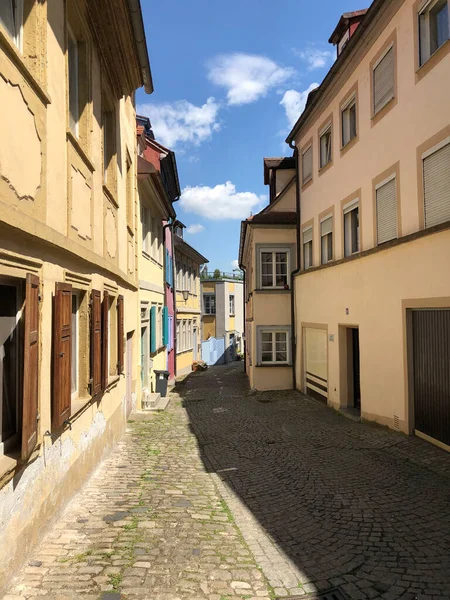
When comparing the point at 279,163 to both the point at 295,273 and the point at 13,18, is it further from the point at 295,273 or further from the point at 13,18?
the point at 13,18

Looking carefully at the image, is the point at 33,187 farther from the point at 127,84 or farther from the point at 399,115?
the point at 399,115

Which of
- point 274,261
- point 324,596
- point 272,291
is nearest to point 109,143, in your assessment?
point 324,596

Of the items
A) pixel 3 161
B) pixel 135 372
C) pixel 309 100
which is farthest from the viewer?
pixel 309 100

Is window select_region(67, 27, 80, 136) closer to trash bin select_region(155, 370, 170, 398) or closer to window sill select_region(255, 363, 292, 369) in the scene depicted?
trash bin select_region(155, 370, 170, 398)

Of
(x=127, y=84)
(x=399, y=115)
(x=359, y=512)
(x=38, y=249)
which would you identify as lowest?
(x=359, y=512)

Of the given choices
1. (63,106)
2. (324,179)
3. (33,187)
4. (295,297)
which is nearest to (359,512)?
(33,187)

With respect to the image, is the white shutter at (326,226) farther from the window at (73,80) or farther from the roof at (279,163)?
the window at (73,80)

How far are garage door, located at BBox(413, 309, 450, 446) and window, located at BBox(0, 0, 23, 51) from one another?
21.8ft

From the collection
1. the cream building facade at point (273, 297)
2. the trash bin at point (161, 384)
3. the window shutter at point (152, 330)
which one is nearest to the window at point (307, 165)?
the cream building facade at point (273, 297)

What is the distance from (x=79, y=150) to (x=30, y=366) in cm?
303

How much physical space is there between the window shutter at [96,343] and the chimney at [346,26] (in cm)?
993

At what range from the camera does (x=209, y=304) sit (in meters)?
43.3

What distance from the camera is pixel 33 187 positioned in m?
3.86

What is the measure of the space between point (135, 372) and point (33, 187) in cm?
772
